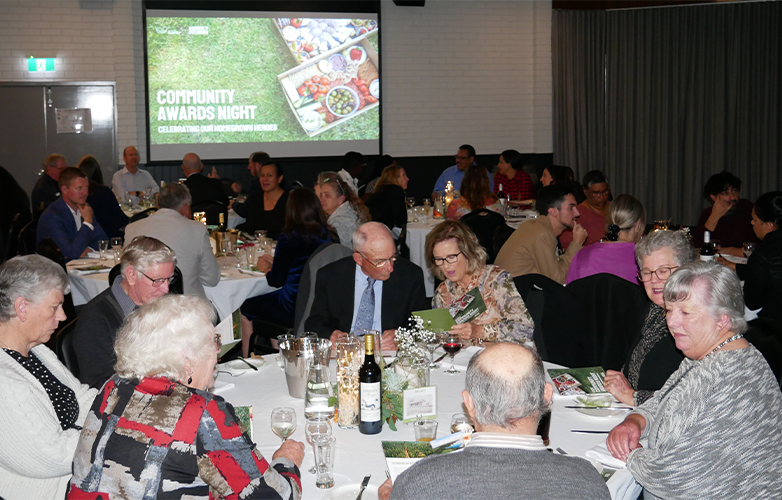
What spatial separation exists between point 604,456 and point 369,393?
724mm

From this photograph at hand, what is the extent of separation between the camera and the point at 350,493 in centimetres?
191

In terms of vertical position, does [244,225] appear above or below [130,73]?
below

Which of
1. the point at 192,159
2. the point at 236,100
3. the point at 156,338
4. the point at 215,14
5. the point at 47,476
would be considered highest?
the point at 215,14

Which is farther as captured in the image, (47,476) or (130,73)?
(130,73)

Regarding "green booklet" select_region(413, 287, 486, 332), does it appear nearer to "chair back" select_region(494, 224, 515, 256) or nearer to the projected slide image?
"chair back" select_region(494, 224, 515, 256)

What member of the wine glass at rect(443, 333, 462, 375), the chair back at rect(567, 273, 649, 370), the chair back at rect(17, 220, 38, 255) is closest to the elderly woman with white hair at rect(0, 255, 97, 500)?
the wine glass at rect(443, 333, 462, 375)

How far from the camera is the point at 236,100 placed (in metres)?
10.5

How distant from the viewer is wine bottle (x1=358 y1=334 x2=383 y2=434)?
221 cm

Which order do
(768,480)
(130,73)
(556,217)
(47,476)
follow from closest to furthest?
Answer: (768,480) → (47,476) → (556,217) → (130,73)

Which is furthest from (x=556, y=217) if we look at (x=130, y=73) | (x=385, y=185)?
(x=130, y=73)

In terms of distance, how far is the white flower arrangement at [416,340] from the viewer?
2555 mm

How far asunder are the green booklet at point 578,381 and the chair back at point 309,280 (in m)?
1.55

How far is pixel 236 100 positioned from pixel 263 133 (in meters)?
0.61

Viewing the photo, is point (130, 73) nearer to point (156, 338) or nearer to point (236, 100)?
point (236, 100)
